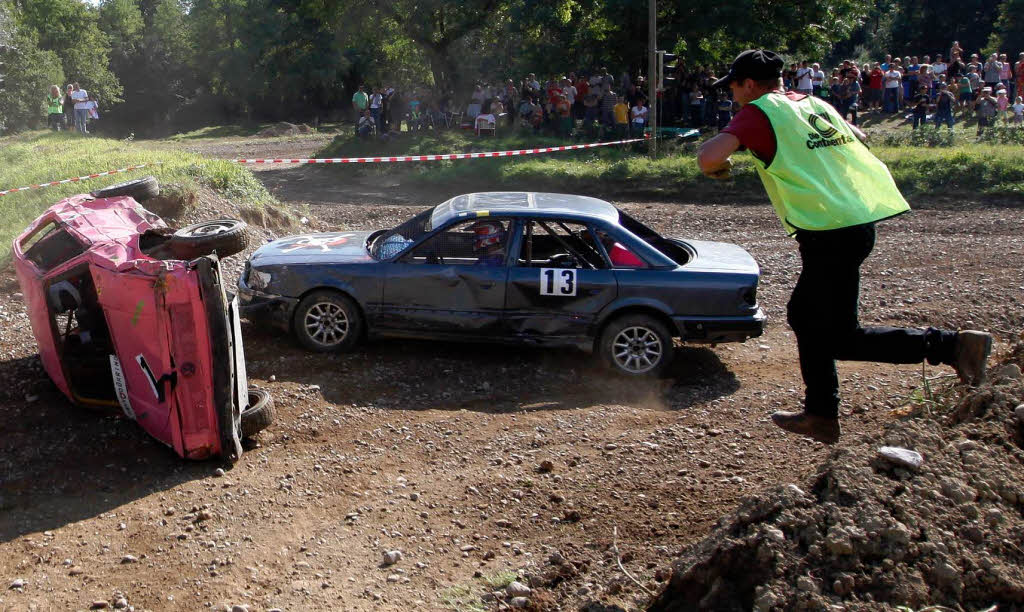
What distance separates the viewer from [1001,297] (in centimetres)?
1097

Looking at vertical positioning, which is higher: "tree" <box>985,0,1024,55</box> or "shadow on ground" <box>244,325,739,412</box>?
"tree" <box>985,0,1024,55</box>

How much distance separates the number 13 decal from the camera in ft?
27.7

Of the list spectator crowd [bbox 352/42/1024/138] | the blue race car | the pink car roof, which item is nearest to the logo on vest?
the blue race car

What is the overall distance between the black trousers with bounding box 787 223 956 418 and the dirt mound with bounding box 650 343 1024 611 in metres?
0.54

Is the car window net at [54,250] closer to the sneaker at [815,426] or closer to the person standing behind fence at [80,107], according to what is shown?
the sneaker at [815,426]

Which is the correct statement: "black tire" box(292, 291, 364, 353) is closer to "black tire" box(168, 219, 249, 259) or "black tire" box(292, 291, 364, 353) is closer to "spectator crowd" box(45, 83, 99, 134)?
"black tire" box(168, 219, 249, 259)

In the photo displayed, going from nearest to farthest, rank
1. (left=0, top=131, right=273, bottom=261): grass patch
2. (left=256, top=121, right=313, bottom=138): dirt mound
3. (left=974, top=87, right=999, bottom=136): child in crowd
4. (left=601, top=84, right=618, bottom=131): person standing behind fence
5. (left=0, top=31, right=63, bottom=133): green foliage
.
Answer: (left=0, top=131, right=273, bottom=261): grass patch, (left=974, top=87, right=999, bottom=136): child in crowd, (left=601, top=84, right=618, bottom=131): person standing behind fence, (left=0, top=31, right=63, bottom=133): green foliage, (left=256, top=121, right=313, bottom=138): dirt mound

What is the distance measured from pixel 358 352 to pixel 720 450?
3.70 m

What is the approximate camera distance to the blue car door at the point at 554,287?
845cm

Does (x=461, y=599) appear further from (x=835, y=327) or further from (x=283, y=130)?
(x=283, y=130)

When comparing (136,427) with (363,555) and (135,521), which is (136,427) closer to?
(135,521)

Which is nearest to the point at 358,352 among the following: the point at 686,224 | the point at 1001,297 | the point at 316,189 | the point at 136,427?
the point at 136,427

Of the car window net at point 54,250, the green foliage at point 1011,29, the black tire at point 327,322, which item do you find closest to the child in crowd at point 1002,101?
the green foliage at point 1011,29

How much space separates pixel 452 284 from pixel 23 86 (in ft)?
113
